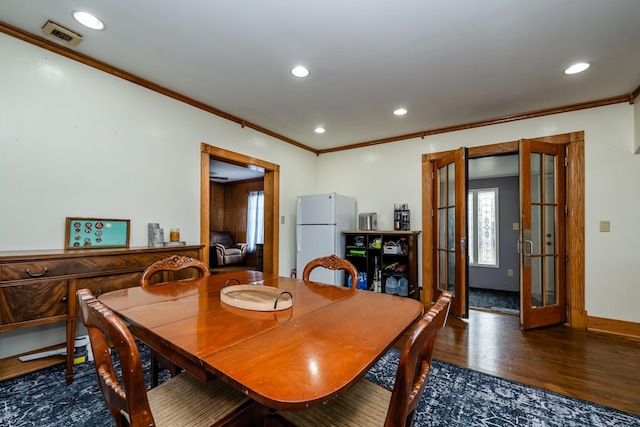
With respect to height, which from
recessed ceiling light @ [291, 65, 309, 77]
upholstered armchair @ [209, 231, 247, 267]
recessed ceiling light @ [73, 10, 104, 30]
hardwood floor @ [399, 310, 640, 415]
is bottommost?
hardwood floor @ [399, 310, 640, 415]

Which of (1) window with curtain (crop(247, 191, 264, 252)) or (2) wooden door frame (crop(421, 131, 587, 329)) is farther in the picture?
(1) window with curtain (crop(247, 191, 264, 252))

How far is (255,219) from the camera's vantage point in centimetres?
727

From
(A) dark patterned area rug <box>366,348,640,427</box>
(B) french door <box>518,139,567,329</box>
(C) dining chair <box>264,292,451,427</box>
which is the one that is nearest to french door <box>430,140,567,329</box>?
(B) french door <box>518,139,567,329</box>

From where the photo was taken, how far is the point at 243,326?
102 cm

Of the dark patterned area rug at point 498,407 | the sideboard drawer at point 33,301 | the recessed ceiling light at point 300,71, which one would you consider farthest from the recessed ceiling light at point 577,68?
the sideboard drawer at point 33,301

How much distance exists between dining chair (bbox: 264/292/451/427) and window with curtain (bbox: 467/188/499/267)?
5325mm

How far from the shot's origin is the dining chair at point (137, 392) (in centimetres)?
69

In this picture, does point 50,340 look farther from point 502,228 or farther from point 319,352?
point 502,228

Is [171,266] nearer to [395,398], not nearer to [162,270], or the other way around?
[162,270]

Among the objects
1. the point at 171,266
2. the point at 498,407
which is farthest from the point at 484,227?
the point at 171,266

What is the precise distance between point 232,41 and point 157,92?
47.1 inches

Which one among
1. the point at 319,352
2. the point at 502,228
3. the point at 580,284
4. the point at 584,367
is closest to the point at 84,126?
the point at 319,352

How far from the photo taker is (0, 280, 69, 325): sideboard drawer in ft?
5.62

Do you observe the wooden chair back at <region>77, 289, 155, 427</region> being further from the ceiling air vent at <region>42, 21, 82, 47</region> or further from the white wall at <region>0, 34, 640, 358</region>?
the ceiling air vent at <region>42, 21, 82, 47</region>
